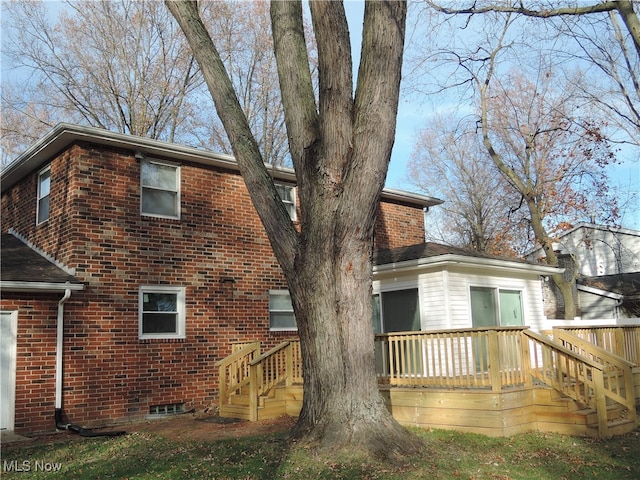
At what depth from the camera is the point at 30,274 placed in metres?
10.5

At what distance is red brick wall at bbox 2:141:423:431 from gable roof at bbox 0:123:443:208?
0.22 meters

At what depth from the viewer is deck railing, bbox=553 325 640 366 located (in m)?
10.9

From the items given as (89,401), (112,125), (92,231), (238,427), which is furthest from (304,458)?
(112,125)

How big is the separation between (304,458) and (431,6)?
8.59m

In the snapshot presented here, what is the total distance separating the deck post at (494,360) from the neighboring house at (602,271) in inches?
527

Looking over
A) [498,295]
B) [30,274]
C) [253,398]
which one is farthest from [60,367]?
[498,295]

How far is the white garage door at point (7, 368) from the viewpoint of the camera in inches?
389

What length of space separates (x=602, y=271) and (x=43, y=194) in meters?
27.6

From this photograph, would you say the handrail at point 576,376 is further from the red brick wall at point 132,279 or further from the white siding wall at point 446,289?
the red brick wall at point 132,279

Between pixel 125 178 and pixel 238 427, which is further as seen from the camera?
pixel 125 178

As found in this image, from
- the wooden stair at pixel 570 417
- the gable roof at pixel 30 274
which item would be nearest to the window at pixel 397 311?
the wooden stair at pixel 570 417

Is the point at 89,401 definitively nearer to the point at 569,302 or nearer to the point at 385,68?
the point at 385,68

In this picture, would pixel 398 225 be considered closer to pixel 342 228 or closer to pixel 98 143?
pixel 98 143

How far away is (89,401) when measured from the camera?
35.2 ft
